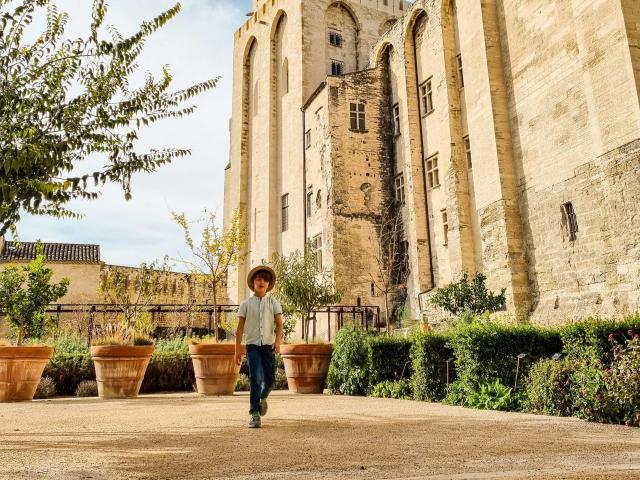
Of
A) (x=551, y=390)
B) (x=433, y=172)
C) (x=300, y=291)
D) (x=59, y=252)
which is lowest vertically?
(x=551, y=390)

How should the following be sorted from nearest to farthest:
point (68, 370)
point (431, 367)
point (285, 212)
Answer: point (431, 367), point (68, 370), point (285, 212)

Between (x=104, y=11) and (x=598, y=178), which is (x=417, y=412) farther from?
(x=598, y=178)

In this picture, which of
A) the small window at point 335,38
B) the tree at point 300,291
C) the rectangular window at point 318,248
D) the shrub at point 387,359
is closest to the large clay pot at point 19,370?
the shrub at point 387,359

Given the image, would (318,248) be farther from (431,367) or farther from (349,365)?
(431,367)

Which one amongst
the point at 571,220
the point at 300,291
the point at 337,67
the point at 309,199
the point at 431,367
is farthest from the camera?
the point at 337,67

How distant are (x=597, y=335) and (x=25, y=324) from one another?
1231cm

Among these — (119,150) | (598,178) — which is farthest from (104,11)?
(598,178)

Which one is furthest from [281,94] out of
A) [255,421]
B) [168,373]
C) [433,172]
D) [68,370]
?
[255,421]

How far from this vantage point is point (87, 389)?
1117 cm

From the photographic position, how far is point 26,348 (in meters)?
9.54

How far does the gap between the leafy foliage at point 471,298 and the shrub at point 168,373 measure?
733 cm

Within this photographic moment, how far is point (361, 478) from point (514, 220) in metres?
13.4

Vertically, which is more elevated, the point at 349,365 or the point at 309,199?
the point at 309,199

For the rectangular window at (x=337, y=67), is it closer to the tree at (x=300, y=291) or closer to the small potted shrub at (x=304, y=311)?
the small potted shrub at (x=304, y=311)
